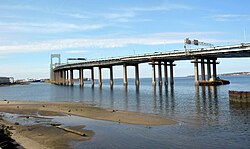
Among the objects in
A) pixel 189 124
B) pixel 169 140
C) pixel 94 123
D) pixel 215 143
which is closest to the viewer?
pixel 215 143

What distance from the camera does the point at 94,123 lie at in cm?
3609

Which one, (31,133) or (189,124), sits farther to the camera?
(189,124)

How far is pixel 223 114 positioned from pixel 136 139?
738 inches

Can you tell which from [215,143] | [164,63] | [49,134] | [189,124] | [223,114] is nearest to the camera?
[215,143]

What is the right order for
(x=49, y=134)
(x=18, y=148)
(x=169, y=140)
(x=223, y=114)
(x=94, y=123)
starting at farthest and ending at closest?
(x=223, y=114), (x=94, y=123), (x=49, y=134), (x=169, y=140), (x=18, y=148)

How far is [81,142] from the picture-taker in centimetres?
2553

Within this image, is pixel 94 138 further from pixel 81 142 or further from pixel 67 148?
pixel 67 148

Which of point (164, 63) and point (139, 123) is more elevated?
point (164, 63)

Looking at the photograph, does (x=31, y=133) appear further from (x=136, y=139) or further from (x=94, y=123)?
(x=136, y=139)

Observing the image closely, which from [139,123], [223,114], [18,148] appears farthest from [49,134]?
[223,114]

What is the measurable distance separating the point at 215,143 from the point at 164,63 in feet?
423

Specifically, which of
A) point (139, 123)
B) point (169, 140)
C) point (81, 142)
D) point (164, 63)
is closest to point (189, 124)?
point (139, 123)

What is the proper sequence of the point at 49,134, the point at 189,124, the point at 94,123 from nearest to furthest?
the point at 49,134 → the point at 189,124 → the point at 94,123

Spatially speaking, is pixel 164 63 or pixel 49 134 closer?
pixel 49 134
